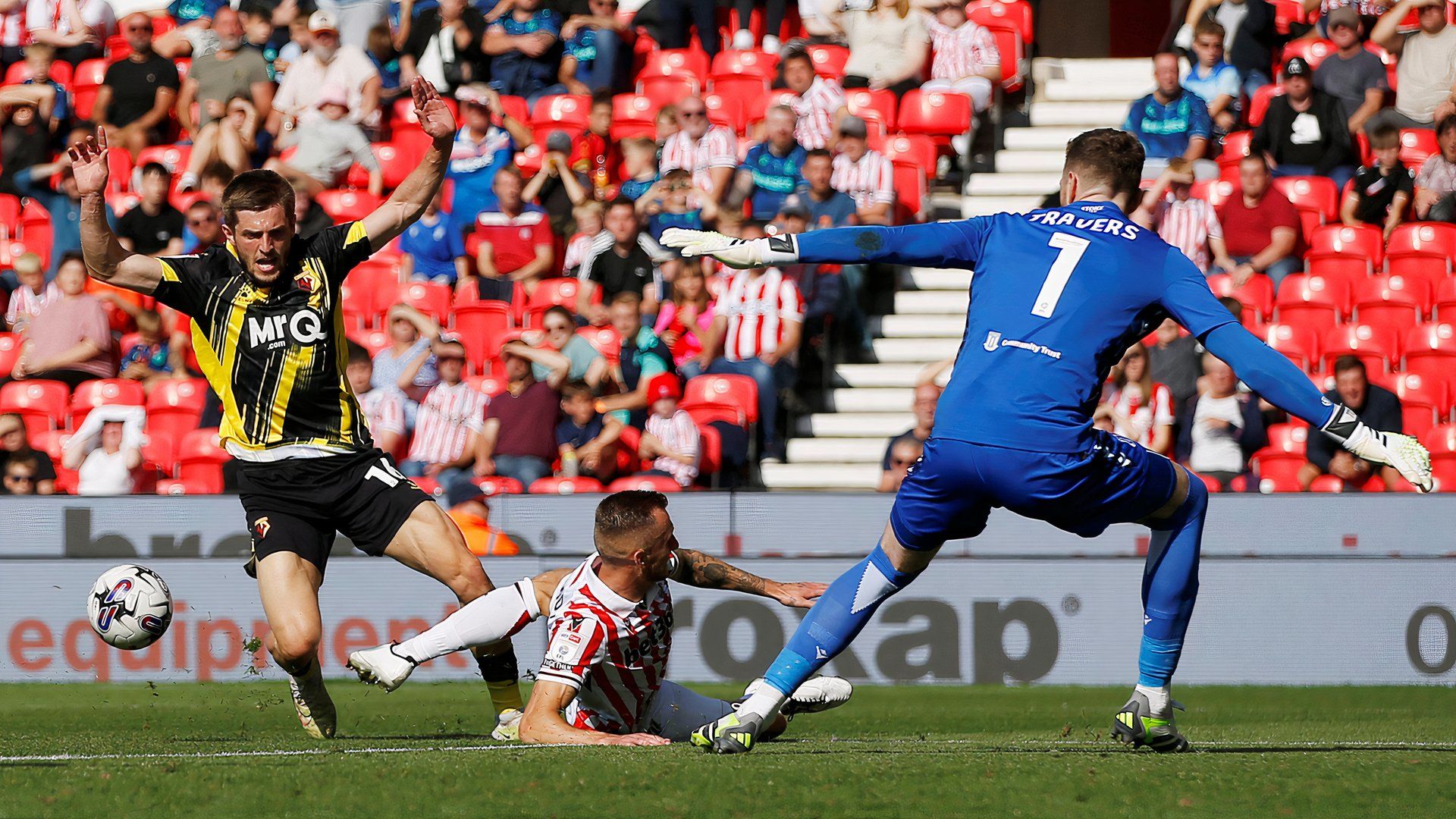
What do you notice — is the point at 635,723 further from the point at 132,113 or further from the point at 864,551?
the point at 132,113

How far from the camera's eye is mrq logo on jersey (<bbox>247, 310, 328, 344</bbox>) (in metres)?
6.96

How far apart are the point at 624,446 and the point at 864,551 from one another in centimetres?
234

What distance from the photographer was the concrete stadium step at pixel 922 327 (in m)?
14.4

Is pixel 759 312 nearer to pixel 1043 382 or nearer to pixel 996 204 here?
pixel 996 204

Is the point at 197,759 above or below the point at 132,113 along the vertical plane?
below

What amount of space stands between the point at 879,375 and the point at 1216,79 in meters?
3.82

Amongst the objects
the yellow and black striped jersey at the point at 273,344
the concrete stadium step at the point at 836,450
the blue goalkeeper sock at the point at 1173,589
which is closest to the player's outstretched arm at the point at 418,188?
the yellow and black striped jersey at the point at 273,344

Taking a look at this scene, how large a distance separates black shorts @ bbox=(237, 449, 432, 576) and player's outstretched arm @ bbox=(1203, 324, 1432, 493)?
11.0 feet

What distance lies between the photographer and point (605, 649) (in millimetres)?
6324

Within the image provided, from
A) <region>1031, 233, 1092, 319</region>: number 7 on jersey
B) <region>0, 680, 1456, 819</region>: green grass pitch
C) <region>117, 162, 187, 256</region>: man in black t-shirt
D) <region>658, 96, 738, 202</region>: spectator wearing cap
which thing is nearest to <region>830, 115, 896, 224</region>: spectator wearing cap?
<region>658, 96, 738, 202</region>: spectator wearing cap

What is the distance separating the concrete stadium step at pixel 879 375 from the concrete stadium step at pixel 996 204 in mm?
1777

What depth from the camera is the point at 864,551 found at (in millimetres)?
11539

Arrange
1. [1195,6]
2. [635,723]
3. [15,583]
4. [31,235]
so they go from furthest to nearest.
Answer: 1. [31,235]
2. [1195,6]
3. [15,583]
4. [635,723]

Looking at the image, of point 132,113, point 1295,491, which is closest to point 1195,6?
point 1295,491
